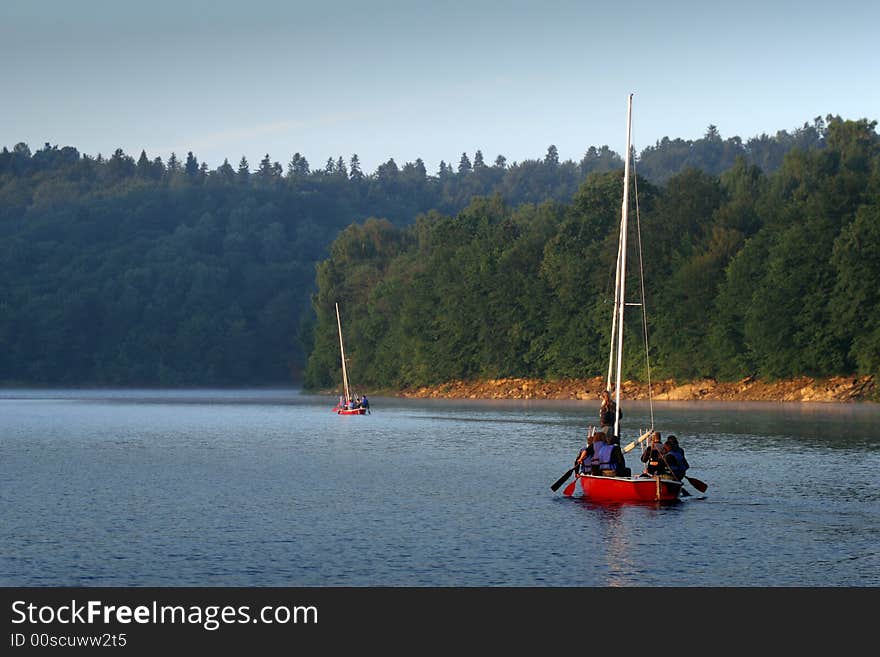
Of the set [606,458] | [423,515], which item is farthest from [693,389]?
[423,515]

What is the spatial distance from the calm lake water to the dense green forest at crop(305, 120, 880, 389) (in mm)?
45574

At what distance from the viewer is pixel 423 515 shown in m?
46.4

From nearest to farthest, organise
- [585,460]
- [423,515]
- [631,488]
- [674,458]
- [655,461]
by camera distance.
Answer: [423,515]
[655,461]
[631,488]
[674,458]
[585,460]

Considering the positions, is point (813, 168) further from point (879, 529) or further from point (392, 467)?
point (879, 529)

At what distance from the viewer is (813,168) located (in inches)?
6885

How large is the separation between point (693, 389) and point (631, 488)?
364ft

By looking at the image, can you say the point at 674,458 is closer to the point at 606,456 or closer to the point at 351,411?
the point at 606,456

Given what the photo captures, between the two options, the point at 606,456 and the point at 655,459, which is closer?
the point at 655,459

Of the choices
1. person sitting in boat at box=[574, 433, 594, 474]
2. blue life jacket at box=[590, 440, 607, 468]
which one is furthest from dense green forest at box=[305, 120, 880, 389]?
blue life jacket at box=[590, 440, 607, 468]

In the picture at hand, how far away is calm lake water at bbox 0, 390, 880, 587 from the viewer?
3447cm

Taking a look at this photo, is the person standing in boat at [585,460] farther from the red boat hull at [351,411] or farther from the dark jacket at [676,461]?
the red boat hull at [351,411]

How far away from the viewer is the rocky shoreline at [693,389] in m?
136

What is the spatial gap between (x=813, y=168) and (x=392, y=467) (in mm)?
122316

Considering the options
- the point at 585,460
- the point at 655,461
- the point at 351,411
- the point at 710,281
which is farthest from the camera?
the point at 710,281
